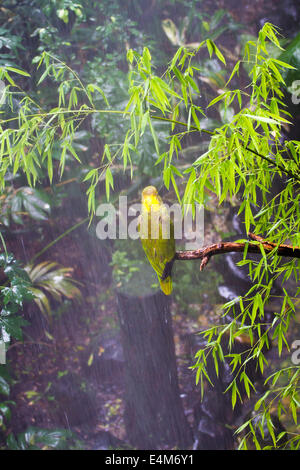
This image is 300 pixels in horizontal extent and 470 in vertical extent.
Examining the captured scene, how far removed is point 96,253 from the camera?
2.56m

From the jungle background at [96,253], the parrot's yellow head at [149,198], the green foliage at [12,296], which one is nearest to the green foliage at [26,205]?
the jungle background at [96,253]

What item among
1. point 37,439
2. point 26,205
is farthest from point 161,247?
point 37,439

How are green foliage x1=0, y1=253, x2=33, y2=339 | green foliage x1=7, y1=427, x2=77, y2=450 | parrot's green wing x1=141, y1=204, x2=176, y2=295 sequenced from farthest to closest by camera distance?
green foliage x1=7, y1=427, x2=77, y2=450
green foliage x1=0, y1=253, x2=33, y2=339
parrot's green wing x1=141, y1=204, x2=176, y2=295

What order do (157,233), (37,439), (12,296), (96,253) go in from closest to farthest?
(157,233) < (12,296) < (37,439) < (96,253)

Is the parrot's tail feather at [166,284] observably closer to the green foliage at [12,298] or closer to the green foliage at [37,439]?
the green foliage at [12,298]

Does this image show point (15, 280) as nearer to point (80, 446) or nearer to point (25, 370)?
point (25, 370)

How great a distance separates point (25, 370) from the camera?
238 cm

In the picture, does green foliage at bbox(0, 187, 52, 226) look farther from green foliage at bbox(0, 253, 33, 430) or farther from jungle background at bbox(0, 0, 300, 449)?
green foliage at bbox(0, 253, 33, 430)

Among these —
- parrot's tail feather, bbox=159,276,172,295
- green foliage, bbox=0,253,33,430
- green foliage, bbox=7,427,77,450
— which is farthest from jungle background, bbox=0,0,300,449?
parrot's tail feather, bbox=159,276,172,295

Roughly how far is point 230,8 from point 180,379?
7.37ft

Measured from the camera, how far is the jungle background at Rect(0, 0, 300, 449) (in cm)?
203

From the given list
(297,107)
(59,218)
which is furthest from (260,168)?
(59,218)

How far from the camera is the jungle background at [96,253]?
203 cm

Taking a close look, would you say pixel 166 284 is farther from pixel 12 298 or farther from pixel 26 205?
pixel 26 205
